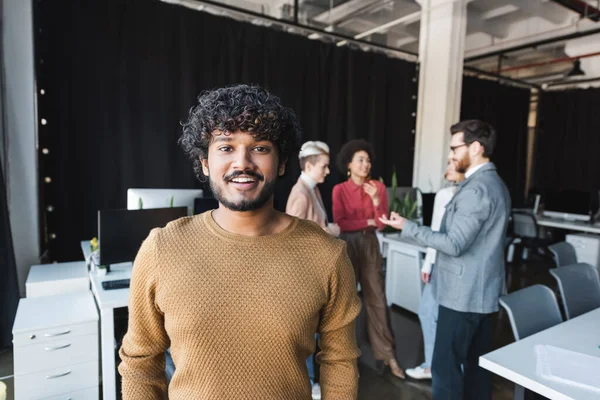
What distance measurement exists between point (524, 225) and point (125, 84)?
5.97 meters

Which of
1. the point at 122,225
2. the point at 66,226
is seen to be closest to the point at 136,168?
the point at 66,226

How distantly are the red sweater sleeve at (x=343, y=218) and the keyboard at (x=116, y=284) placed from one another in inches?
56.0

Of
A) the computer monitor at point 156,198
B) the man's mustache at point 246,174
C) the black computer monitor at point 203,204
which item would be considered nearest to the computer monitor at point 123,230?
the computer monitor at point 156,198

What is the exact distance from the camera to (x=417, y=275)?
3521 millimetres

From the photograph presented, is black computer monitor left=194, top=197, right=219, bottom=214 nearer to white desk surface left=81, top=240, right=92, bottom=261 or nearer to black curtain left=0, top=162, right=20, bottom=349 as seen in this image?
white desk surface left=81, top=240, right=92, bottom=261

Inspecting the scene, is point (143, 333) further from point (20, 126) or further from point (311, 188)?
point (20, 126)

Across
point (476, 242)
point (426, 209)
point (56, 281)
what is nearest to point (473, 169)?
point (476, 242)

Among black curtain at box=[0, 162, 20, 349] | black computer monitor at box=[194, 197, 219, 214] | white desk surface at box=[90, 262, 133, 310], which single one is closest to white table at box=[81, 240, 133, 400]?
white desk surface at box=[90, 262, 133, 310]

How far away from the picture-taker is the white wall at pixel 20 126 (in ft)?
9.78

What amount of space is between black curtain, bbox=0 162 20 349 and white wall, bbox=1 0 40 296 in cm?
22

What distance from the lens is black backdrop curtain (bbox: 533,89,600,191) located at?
7.75 meters

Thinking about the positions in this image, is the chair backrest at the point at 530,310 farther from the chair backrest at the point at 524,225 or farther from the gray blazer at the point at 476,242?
the chair backrest at the point at 524,225

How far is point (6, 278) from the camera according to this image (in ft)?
9.57

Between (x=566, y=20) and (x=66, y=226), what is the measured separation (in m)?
6.96
